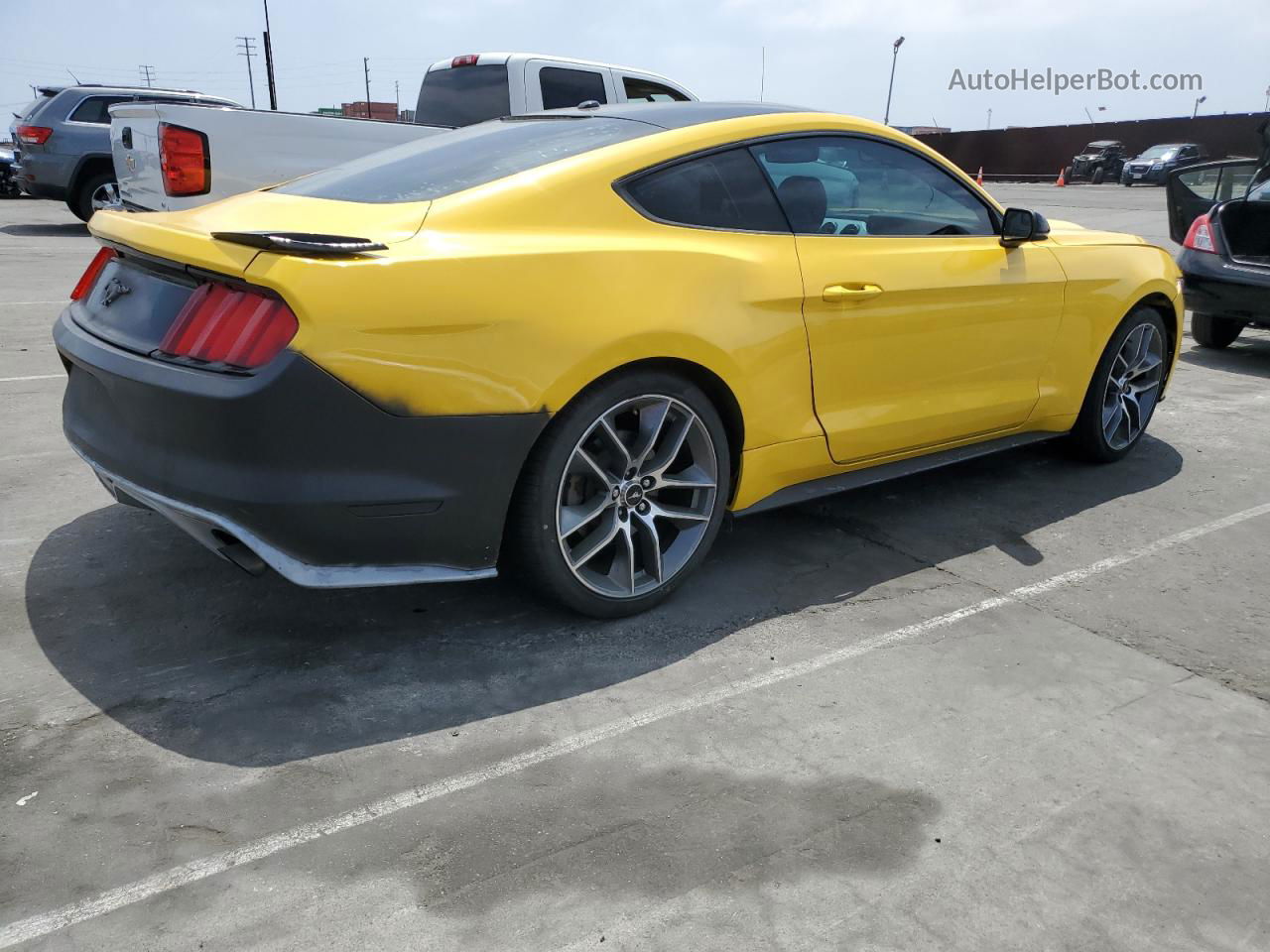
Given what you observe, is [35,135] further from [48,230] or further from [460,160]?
[460,160]

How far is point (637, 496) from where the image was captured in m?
3.49

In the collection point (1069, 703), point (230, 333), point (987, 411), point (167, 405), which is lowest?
point (1069, 703)

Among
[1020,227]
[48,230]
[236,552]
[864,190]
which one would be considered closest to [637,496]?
[236,552]

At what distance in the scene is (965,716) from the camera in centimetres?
306

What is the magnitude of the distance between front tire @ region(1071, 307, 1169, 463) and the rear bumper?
2.81 meters

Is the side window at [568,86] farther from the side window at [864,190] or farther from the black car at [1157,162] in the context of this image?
the black car at [1157,162]

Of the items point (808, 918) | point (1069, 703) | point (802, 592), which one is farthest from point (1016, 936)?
point (802, 592)

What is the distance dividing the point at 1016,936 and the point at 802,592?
5.65ft

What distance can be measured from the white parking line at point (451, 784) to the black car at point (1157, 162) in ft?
113

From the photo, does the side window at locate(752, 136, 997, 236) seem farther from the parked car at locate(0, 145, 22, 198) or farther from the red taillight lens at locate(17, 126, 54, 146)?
the parked car at locate(0, 145, 22, 198)

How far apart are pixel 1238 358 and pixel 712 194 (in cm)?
654

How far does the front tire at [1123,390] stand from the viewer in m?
5.20

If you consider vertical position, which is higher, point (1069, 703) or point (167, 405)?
point (167, 405)

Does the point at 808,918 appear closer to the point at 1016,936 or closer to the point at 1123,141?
the point at 1016,936
